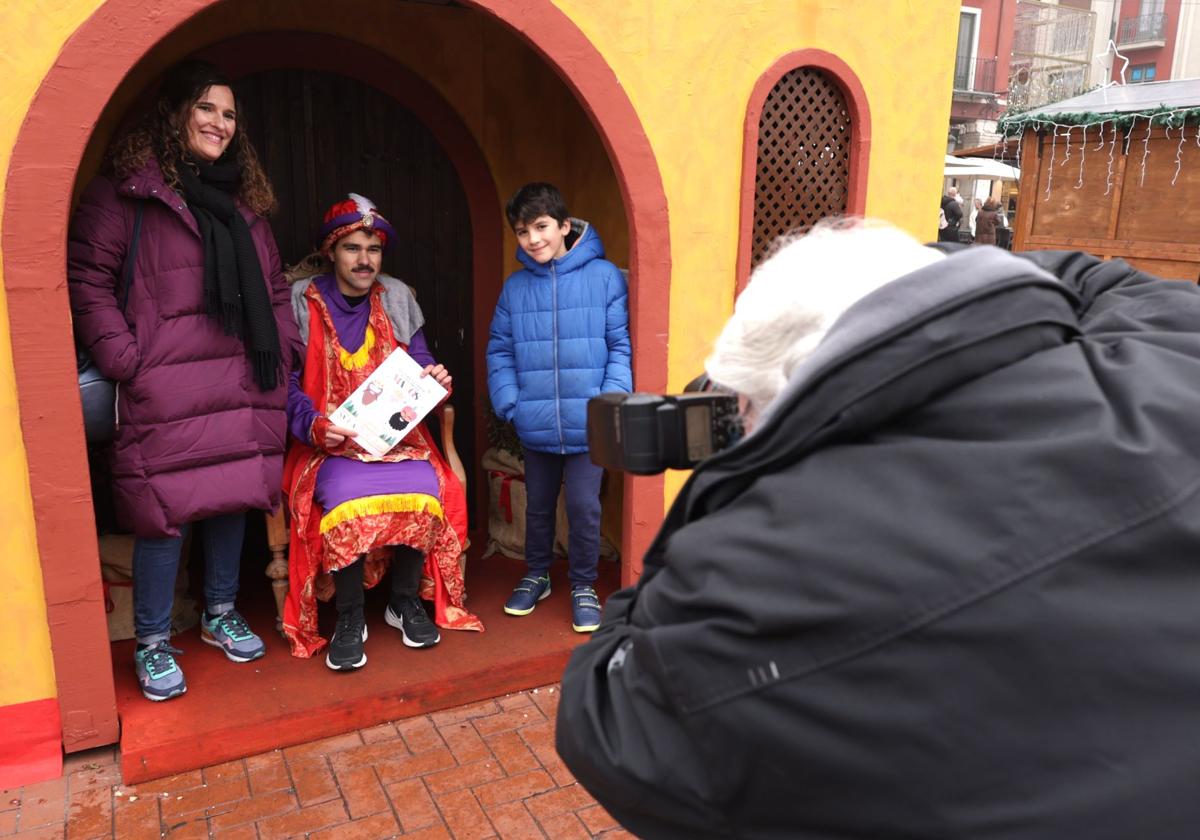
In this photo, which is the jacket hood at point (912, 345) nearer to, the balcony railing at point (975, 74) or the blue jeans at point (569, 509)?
the blue jeans at point (569, 509)

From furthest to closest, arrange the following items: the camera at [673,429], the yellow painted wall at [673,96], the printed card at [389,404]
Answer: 1. the printed card at [389,404]
2. the yellow painted wall at [673,96]
3. the camera at [673,429]

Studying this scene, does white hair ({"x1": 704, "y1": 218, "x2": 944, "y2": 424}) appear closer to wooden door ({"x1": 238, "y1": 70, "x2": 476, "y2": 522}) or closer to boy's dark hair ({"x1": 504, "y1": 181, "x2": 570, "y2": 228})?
boy's dark hair ({"x1": 504, "y1": 181, "x2": 570, "y2": 228})

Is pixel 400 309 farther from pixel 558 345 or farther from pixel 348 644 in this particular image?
pixel 348 644

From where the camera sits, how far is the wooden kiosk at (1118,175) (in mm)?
9461

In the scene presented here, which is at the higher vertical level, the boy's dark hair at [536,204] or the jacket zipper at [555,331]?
the boy's dark hair at [536,204]

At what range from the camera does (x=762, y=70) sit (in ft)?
12.7

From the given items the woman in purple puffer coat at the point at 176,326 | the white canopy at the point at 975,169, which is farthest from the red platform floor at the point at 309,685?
the white canopy at the point at 975,169

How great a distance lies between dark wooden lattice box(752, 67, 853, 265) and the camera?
13.3ft

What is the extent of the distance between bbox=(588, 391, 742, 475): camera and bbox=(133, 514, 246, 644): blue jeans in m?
2.50

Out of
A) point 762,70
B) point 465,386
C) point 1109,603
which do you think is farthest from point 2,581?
point 762,70

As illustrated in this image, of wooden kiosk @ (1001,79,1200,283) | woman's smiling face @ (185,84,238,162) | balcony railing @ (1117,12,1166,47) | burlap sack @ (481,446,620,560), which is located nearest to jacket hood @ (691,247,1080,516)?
woman's smiling face @ (185,84,238,162)

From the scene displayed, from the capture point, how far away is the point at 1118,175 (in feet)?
32.9

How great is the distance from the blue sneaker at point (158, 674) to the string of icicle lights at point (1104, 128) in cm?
1021

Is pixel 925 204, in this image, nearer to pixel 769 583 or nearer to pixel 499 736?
pixel 499 736
